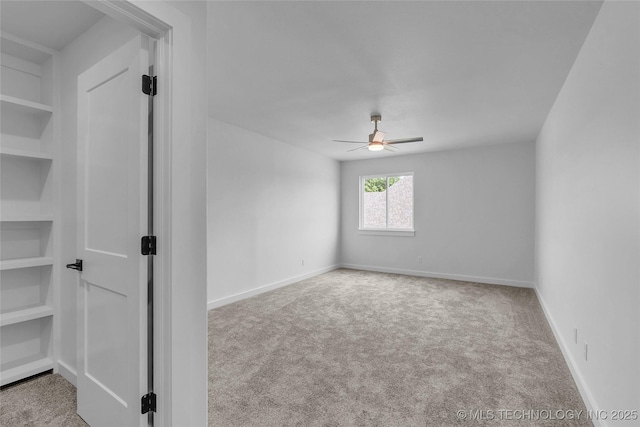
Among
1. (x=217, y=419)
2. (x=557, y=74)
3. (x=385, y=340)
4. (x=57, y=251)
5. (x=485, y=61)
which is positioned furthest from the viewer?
(x=385, y=340)

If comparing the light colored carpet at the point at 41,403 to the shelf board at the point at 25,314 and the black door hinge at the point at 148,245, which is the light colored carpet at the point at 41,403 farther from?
the black door hinge at the point at 148,245

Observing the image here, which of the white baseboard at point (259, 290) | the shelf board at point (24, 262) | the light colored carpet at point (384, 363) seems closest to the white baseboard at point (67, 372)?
the shelf board at point (24, 262)

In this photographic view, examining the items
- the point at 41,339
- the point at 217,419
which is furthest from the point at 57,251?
the point at 217,419

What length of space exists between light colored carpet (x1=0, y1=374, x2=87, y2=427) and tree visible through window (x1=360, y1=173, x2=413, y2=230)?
5596 millimetres

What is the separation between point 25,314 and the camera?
2289 millimetres

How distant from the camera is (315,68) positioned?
2.76 m

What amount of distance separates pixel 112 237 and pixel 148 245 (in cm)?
34

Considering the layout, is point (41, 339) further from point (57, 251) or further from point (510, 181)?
point (510, 181)

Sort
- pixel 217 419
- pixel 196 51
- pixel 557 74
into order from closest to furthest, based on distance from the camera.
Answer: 1. pixel 196 51
2. pixel 217 419
3. pixel 557 74

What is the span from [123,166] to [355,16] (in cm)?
163

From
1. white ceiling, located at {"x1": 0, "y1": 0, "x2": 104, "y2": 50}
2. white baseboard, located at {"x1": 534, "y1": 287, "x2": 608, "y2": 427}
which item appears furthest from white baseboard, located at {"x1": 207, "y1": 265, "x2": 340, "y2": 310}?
white baseboard, located at {"x1": 534, "y1": 287, "x2": 608, "y2": 427}

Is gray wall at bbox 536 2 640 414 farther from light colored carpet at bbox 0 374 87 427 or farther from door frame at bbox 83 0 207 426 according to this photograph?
light colored carpet at bbox 0 374 87 427

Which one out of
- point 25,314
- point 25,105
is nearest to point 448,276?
point 25,314

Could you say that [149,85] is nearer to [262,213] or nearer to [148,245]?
[148,245]
